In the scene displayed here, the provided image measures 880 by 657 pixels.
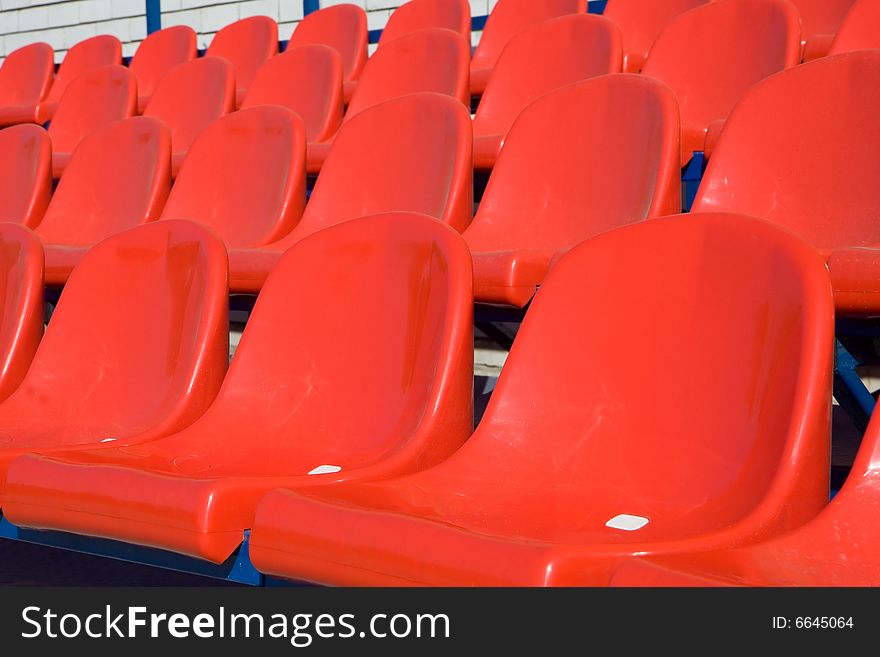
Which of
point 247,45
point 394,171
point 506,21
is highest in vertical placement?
point 247,45

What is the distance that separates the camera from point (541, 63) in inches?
77.5

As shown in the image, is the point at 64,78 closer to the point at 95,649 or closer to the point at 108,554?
the point at 108,554

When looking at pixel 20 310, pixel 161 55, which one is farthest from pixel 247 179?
pixel 161 55

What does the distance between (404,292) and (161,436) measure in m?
0.28

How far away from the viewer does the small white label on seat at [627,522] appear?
0.77 meters

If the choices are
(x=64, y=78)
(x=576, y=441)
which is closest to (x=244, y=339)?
(x=576, y=441)

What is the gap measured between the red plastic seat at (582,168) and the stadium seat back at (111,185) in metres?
0.69

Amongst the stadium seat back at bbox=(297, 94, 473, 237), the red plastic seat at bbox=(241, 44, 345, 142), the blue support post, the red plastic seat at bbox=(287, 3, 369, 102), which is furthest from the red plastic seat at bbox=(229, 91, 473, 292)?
the blue support post

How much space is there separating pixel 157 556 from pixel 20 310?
604mm

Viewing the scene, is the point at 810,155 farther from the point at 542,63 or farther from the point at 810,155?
the point at 542,63

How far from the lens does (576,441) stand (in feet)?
2.80

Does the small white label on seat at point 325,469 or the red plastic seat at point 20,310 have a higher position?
the red plastic seat at point 20,310

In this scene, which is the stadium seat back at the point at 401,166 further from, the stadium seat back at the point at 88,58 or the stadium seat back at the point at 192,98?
the stadium seat back at the point at 88,58

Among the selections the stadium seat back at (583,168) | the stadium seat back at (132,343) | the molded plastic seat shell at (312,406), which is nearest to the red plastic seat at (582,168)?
the stadium seat back at (583,168)
